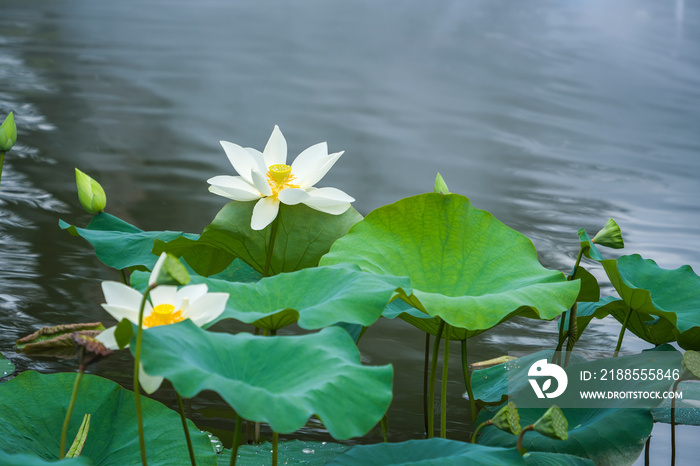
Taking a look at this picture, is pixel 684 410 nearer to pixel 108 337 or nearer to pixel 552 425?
pixel 552 425

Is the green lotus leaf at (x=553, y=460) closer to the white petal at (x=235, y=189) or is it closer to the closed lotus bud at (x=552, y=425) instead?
the closed lotus bud at (x=552, y=425)

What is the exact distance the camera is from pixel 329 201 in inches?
25.2

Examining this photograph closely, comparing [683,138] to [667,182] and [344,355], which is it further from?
[344,355]

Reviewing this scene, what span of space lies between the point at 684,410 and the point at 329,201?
44 centimetres

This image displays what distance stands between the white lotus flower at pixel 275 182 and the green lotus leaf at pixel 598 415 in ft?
0.88

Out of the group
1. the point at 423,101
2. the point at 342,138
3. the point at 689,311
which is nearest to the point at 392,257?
the point at 689,311

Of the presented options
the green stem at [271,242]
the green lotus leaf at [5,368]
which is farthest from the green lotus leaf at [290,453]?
the green lotus leaf at [5,368]

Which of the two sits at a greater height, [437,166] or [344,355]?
[344,355]

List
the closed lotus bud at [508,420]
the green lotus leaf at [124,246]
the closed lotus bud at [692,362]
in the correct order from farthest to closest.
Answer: the green lotus leaf at [124,246] < the closed lotus bud at [692,362] < the closed lotus bud at [508,420]

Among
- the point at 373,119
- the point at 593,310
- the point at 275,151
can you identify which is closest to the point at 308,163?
the point at 275,151

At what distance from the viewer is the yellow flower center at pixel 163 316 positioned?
17.7 inches

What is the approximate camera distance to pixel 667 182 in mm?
2109

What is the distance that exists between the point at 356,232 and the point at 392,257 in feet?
0.13

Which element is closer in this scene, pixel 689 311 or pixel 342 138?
pixel 689 311
